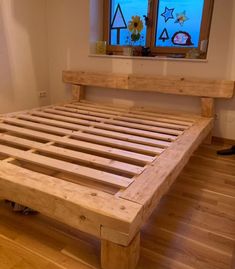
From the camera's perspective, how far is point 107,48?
3080 millimetres

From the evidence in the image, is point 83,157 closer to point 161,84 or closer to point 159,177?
point 159,177

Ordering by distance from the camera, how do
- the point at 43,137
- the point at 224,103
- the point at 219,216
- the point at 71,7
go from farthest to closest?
1. the point at 71,7
2. the point at 224,103
3. the point at 43,137
4. the point at 219,216

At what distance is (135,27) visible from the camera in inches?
113

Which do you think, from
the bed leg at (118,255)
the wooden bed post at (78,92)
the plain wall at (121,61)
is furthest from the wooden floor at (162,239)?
the wooden bed post at (78,92)

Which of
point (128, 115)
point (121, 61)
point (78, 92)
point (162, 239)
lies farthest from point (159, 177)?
point (78, 92)

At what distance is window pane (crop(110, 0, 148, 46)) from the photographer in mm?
2838

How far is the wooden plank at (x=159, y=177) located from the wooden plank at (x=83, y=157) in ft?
0.27

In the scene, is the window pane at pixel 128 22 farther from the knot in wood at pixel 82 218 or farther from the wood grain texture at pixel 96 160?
the knot in wood at pixel 82 218

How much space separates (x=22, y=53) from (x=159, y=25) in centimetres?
149

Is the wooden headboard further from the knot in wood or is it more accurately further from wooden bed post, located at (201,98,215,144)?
the knot in wood

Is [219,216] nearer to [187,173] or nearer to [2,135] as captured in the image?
[187,173]

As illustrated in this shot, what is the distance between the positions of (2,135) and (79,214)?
3.26 feet

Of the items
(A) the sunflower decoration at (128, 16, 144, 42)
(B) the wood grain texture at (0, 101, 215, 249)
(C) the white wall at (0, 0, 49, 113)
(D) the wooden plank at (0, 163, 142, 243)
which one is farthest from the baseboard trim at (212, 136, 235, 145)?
(C) the white wall at (0, 0, 49, 113)

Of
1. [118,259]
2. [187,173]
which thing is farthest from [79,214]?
[187,173]
